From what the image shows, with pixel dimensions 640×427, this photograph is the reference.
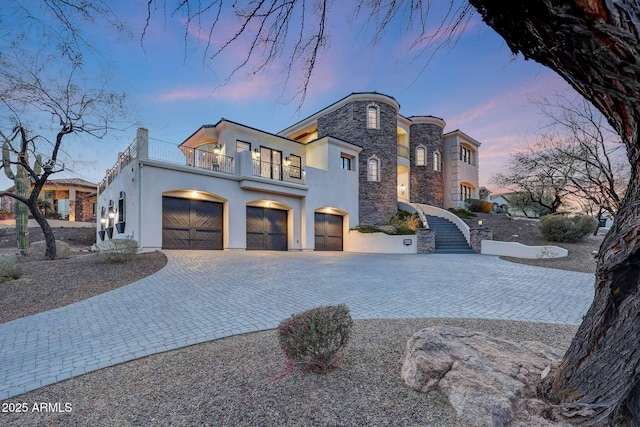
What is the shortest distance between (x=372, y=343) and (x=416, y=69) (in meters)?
3.34

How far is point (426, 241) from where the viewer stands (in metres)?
17.6

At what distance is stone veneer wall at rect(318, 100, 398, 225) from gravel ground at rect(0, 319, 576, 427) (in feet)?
58.2

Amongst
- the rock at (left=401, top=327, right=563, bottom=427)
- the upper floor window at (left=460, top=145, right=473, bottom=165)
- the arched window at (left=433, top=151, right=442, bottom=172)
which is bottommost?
the rock at (left=401, top=327, right=563, bottom=427)

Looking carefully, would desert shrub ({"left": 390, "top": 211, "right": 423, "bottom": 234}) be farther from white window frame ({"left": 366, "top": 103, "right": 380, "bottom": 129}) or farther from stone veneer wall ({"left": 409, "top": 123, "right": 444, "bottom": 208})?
white window frame ({"left": 366, "top": 103, "right": 380, "bottom": 129})

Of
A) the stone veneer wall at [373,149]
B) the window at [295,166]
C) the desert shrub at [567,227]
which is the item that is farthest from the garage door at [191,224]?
the desert shrub at [567,227]

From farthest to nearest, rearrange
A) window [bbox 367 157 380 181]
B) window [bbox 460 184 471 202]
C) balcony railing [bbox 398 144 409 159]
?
window [bbox 460 184 471 202] < balcony railing [bbox 398 144 409 159] < window [bbox 367 157 380 181]

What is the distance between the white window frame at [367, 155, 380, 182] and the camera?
21328 mm

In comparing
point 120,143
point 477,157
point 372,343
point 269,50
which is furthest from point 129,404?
point 477,157

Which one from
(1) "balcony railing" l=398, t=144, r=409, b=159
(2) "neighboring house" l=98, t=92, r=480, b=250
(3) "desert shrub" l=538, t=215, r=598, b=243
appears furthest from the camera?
(1) "balcony railing" l=398, t=144, r=409, b=159

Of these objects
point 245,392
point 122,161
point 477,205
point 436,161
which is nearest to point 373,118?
point 436,161

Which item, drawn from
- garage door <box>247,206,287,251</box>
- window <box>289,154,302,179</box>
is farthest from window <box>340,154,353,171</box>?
garage door <box>247,206,287,251</box>

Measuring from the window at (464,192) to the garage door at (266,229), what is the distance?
59.3 feet

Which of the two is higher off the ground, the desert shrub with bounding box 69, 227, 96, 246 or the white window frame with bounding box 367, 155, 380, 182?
the white window frame with bounding box 367, 155, 380, 182

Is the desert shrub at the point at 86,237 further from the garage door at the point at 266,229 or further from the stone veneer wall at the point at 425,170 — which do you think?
the stone veneer wall at the point at 425,170
